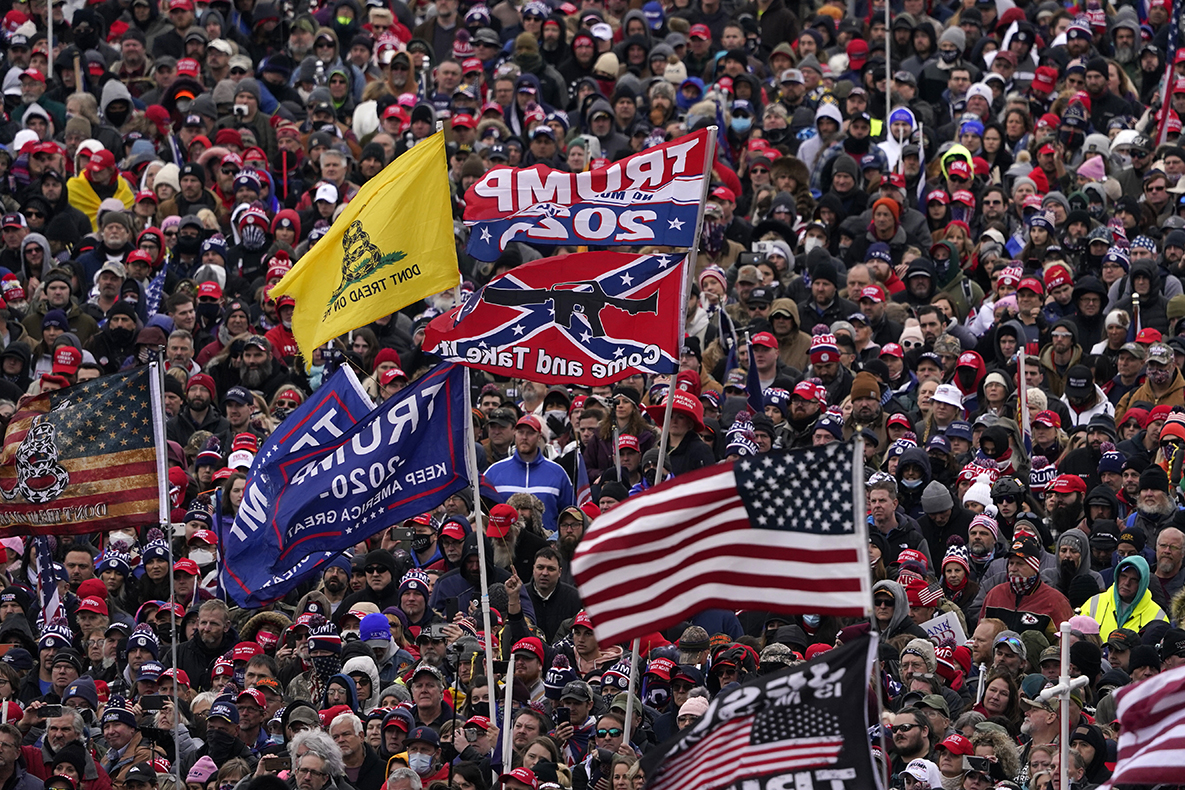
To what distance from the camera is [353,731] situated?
55.4 feet

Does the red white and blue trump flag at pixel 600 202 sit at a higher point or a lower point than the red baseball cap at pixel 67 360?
higher

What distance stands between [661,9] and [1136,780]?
21.4 m

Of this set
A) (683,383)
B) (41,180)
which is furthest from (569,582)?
(41,180)

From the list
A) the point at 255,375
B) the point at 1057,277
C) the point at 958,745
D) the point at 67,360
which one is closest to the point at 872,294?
the point at 1057,277

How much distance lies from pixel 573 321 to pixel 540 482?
16.6 feet

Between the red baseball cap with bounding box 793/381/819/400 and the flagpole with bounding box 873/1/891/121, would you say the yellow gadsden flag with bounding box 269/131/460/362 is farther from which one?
the flagpole with bounding box 873/1/891/121

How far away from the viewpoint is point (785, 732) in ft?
37.8

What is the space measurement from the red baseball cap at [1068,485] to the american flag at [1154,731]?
8064 mm

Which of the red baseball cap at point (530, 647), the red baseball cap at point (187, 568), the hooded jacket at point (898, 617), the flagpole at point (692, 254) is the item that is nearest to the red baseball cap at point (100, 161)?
the red baseball cap at point (187, 568)

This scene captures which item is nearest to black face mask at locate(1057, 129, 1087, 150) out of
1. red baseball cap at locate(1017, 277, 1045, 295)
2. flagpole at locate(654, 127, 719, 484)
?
red baseball cap at locate(1017, 277, 1045, 295)

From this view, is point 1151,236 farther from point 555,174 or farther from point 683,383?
point 555,174

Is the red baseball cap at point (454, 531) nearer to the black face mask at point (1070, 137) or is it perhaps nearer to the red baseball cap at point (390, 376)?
the red baseball cap at point (390, 376)

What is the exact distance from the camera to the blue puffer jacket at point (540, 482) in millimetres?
20469

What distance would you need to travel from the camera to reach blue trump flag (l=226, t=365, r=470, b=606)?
1582 cm
